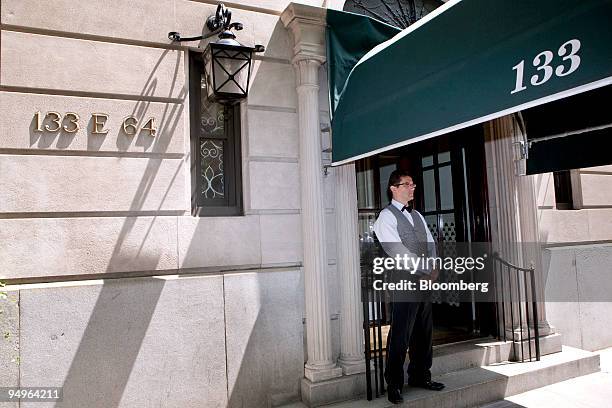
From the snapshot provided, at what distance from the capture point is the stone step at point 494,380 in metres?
4.27

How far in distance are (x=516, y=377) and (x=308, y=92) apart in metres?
4.03

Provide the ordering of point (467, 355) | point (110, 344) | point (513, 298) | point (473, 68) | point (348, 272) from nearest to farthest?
1. point (473, 68)
2. point (110, 344)
3. point (348, 272)
4. point (467, 355)
5. point (513, 298)

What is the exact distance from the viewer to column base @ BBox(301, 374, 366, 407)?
168 inches

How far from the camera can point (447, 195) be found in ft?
20.9

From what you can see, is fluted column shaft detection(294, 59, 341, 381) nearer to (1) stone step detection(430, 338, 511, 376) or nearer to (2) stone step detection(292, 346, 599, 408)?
(2) stone step detection(292, 346, 599, 408)

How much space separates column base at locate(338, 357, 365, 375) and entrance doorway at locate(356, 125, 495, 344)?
4.37 feet

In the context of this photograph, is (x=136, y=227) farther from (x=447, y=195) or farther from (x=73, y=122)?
(x=447, y=195)

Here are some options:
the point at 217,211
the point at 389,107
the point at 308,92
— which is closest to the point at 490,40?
the point at 389,107

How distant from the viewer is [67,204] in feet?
12.6

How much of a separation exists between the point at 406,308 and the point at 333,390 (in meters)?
1.17

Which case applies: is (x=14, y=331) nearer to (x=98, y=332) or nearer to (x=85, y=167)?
(x=98, y=332)

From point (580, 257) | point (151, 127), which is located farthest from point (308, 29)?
point (580, 257)

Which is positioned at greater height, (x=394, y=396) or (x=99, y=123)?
(x=99, y=123)

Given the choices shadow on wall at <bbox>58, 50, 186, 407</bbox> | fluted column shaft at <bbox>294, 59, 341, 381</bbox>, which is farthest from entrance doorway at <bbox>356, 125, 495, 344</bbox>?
shadow on wall at <bbox>58, 50, 186, 407</bbox>
